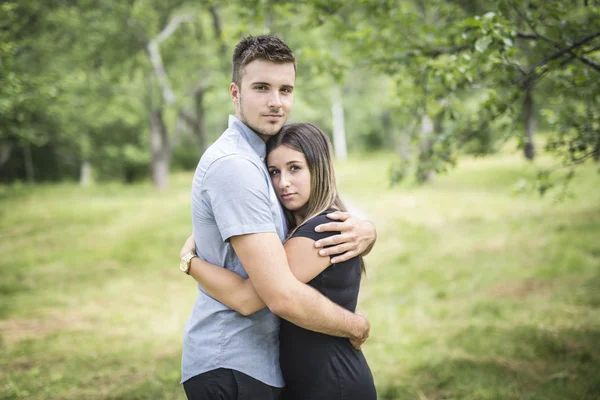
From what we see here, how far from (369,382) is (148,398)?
312 cm

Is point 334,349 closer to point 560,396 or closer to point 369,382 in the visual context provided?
point 369,382

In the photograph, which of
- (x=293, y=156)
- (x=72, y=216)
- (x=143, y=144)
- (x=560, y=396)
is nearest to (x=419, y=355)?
(x=560, y=396)

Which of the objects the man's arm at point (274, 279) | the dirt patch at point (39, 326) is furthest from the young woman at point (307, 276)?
the dirt patch at point (39, 326)

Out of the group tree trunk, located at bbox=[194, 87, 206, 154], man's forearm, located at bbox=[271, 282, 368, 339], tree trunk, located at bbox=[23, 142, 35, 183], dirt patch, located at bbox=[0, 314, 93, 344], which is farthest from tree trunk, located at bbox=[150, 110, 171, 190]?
man's forearm, located at bbox=[271, 282, 368, 339]

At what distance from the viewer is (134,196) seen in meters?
20.4

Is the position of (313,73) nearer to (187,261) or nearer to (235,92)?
(235,92)

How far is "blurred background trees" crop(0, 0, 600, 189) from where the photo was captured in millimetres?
3873

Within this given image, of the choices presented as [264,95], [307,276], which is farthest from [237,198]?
[264,95]

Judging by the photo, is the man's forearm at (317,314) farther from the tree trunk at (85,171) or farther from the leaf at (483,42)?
the tree trunk at (85,171)

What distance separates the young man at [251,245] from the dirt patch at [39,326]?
221 inches

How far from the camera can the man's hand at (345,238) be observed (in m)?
2.20

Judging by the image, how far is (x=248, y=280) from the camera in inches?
84.7

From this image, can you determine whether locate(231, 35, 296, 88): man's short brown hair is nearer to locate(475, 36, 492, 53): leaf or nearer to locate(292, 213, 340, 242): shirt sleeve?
locate(292, 213, 340, 242): shirt sleeve

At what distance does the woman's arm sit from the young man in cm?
6
